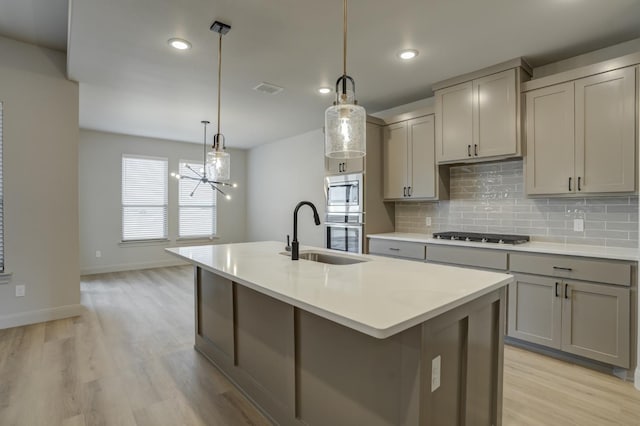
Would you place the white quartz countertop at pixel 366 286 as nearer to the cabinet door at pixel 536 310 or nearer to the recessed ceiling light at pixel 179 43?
the cabinet door at pixel 536 310

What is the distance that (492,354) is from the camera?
1.75 meters

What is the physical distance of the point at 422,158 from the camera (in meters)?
3.94

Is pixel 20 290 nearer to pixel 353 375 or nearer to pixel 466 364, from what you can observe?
pixel 353 375

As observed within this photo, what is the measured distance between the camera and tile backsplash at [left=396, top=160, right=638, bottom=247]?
2873 millimetres

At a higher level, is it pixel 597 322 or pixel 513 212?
pixel 513 212

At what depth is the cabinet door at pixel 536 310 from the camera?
2.73m

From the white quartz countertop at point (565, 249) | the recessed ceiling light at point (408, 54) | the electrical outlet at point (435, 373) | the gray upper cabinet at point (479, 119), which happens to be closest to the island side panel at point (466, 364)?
the electrical outlet at point (435, 373)

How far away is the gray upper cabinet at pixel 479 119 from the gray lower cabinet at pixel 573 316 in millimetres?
1246

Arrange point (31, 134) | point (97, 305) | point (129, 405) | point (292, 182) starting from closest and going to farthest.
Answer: point (129, 405)
point (31, 134)
point (97, 305)
point (292, 182)

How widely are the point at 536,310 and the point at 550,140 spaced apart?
1.50 meters

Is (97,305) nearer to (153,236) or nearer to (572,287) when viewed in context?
(153,236)

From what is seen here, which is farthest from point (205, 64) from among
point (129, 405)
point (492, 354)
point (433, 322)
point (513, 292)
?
point (513, 292)

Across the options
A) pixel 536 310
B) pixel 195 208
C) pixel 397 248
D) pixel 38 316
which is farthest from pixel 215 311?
pixel 195 208

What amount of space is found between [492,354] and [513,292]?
1466mm
